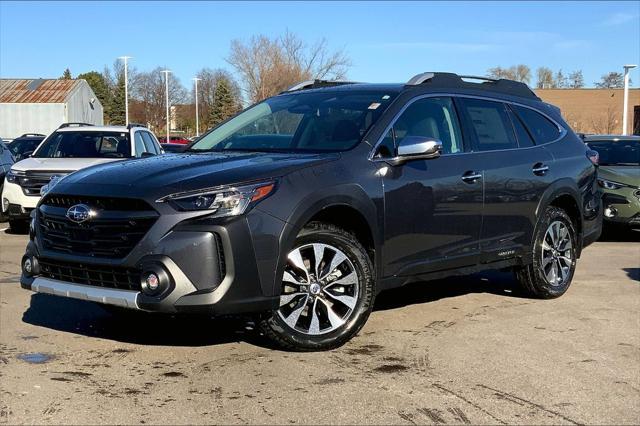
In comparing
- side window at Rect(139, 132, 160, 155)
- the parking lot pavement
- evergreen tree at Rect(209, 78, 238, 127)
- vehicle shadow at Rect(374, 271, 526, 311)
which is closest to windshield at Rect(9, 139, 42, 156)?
side window at Rect(139, 132, 160, 155)

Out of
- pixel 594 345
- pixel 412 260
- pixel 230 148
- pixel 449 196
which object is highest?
pixel 230 148

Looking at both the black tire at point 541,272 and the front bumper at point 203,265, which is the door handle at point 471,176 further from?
the front bumper at point 203,265

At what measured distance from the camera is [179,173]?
4570 mm

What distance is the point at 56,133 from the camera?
40.9ft

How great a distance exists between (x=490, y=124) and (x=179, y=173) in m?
3.00

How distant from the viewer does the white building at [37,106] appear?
55156 millimetres

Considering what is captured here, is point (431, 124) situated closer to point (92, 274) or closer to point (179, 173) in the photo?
point (179, 173)

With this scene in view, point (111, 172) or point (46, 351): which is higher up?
point (111, 172)

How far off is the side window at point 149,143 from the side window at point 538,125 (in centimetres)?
786

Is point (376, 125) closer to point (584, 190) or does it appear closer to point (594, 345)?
point (594, 345)

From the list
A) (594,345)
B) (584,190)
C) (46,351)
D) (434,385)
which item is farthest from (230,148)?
(584,190)

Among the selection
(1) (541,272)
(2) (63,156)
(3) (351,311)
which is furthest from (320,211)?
(2) (63,156)

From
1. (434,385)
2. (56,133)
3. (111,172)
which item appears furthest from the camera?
(56,133)

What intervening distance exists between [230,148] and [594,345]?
10.3 ft
